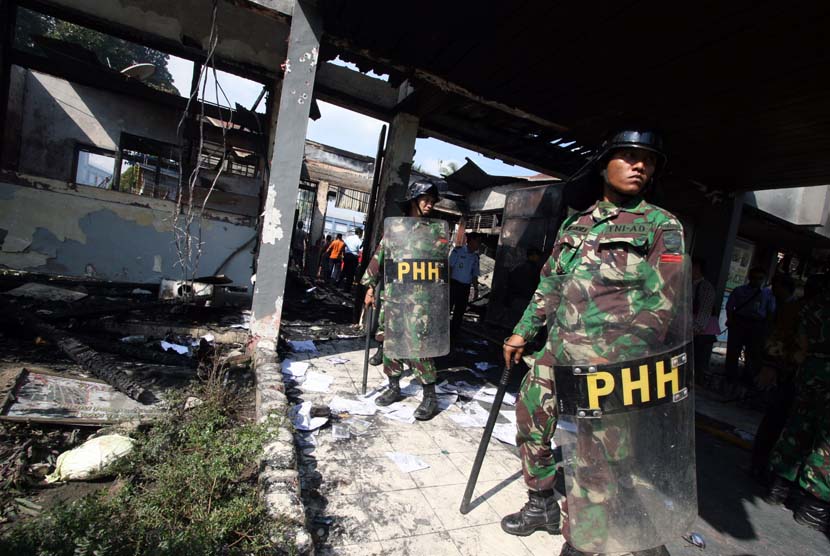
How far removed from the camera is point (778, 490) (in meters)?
2.78

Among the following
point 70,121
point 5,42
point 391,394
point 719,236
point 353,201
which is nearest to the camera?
point 391,394

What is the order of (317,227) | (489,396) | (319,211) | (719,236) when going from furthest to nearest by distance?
(317,227)
(319,211)
(719,236)
(489,396)

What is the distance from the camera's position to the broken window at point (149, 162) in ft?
25.3

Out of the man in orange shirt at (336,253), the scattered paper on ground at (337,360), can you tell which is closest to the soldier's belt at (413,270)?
the scattered paper on ground at (337,360)

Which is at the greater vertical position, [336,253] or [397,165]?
[397,165]

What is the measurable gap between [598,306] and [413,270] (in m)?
1.72

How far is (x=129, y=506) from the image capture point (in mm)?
1630

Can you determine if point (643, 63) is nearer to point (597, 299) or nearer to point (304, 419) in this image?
point (597, 299)

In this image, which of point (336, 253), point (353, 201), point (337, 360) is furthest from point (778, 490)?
point (353, 201)

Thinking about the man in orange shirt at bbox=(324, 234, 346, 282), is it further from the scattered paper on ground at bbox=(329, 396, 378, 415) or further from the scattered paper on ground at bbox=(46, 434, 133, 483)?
the scattered paper on ground at bbox=(46, 434, 133, 483)

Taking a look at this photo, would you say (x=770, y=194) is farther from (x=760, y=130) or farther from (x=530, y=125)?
(x=530, y=125)

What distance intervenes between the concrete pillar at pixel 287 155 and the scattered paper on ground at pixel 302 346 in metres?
0.64

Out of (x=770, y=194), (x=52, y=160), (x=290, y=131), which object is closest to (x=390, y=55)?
(x=290, y=131)

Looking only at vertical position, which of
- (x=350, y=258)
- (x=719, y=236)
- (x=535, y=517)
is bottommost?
(x=535, y=517)
